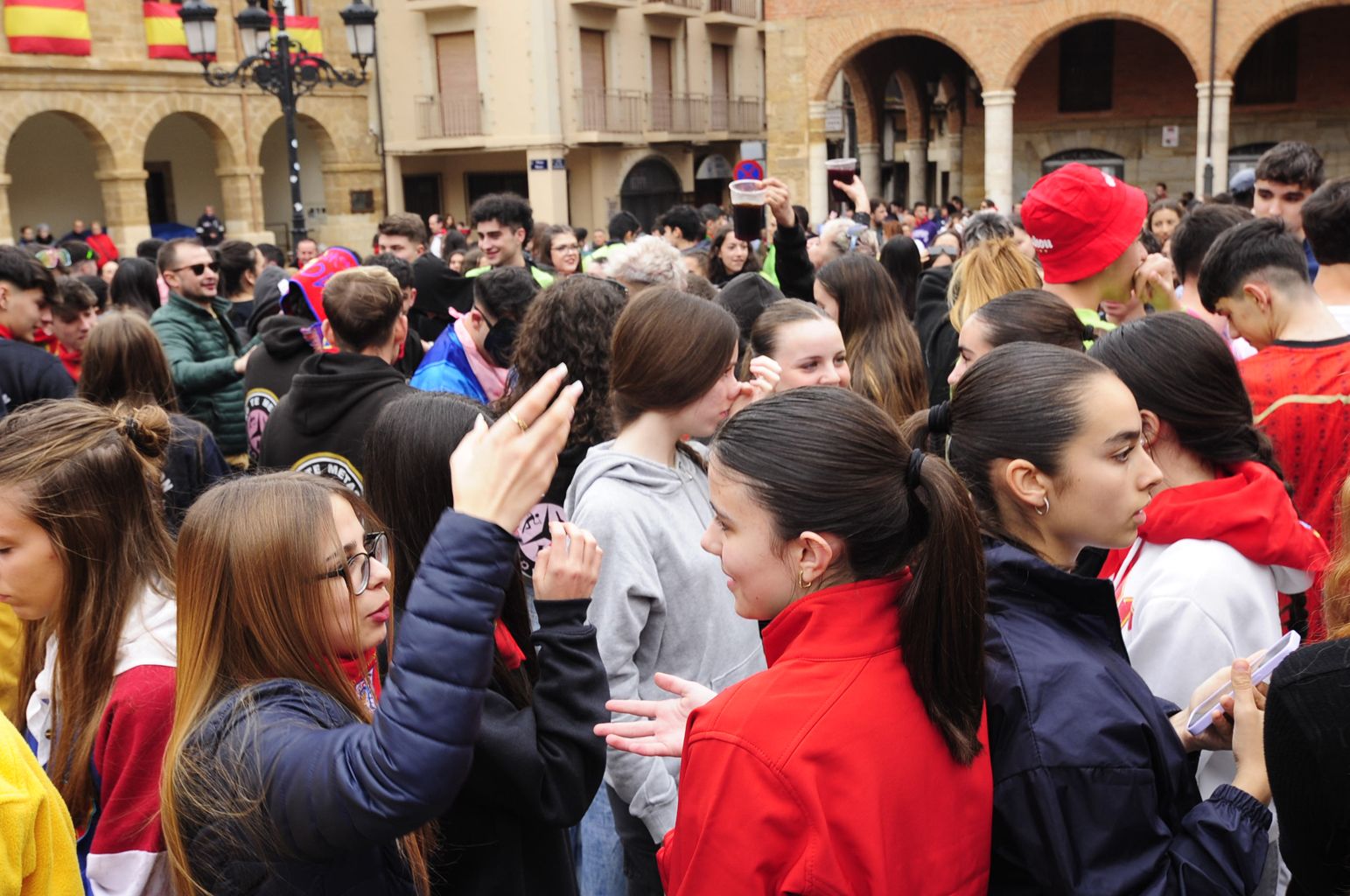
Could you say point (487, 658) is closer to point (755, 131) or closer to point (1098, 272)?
point (1098, 272)

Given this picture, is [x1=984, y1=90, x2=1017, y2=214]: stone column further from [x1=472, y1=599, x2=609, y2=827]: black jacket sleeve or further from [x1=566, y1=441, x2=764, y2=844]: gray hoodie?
[x1=472, y1=599, x2=609, y2=827]: black jacket sleeve

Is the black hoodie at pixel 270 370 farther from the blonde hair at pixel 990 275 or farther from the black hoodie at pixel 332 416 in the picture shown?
the blonde hair at pixel 990 275

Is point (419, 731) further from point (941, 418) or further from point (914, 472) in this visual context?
point (941, 418)

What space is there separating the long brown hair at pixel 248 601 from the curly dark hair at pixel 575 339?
1.57m

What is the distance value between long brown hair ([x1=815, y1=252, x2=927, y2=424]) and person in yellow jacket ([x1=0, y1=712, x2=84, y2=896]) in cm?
307

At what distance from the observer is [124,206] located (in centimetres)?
2172

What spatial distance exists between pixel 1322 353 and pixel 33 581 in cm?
322

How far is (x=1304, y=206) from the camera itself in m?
3.69

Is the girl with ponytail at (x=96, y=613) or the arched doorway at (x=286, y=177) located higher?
the arched doorway at (x=286, y=177)

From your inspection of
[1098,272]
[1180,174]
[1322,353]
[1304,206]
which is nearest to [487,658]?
[1322,353]

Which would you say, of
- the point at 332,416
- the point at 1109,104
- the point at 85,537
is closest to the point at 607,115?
the point at 1109,104

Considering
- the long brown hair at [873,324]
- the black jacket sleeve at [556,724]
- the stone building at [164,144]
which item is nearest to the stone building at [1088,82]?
the stone building at [164,144]

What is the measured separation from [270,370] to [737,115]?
27274 millimetres

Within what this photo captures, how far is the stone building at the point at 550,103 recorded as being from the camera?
81.9 ft
